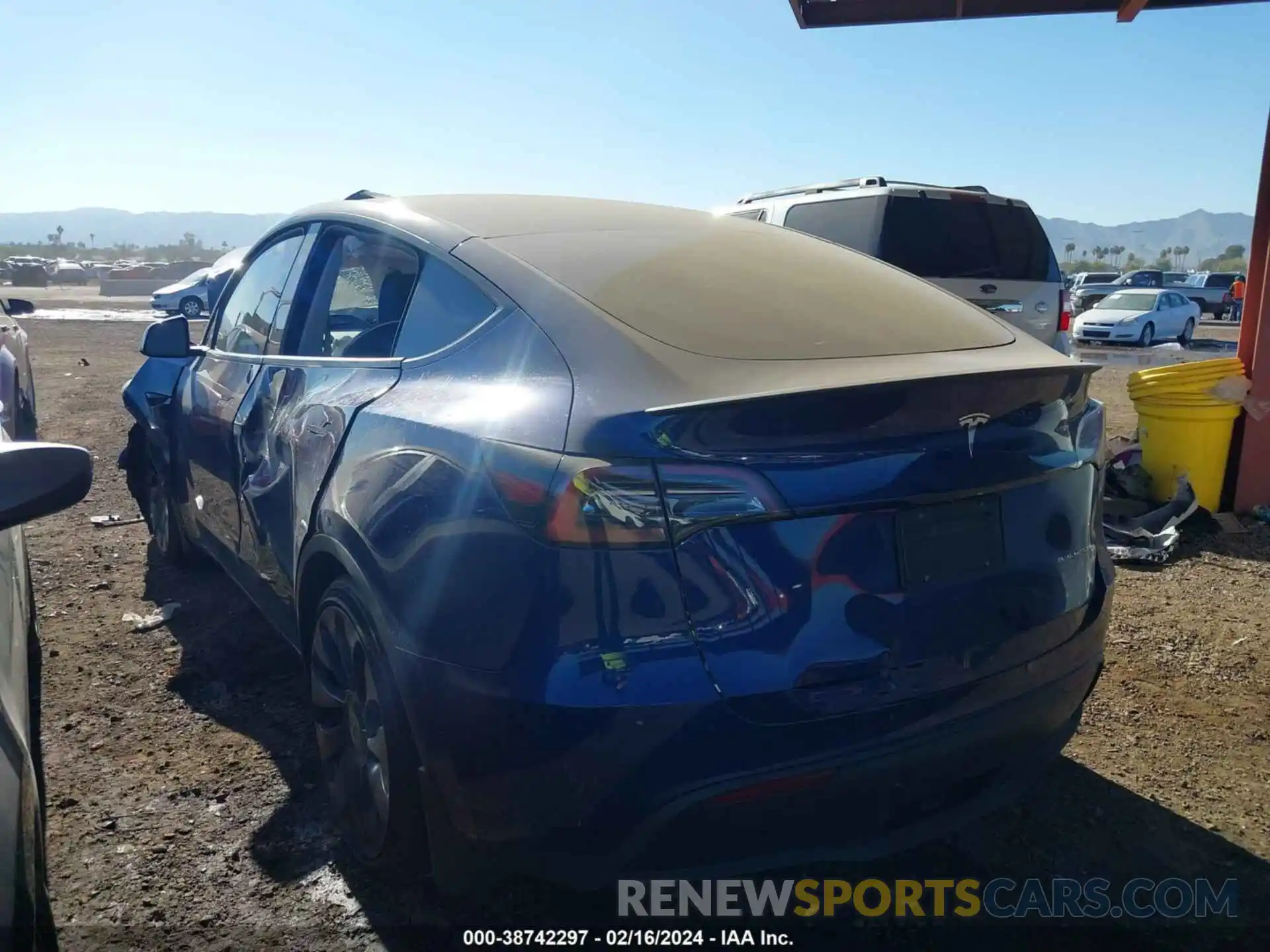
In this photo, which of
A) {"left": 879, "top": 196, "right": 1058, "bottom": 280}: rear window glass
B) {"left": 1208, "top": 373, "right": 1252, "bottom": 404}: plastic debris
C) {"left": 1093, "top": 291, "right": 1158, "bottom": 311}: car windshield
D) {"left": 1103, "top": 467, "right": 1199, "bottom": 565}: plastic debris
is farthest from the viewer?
{"left": 1093, "top": 291, "right": 1158, "bottom": 311}: car windshield

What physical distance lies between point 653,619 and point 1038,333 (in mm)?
6349

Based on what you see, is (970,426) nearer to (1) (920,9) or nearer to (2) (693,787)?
(2) (693,787)

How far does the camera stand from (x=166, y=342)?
411 cm

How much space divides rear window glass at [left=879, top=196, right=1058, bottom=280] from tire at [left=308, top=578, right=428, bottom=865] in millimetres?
5394

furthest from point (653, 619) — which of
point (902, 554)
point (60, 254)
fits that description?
point (60, 254)

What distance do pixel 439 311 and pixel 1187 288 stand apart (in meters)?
40.2

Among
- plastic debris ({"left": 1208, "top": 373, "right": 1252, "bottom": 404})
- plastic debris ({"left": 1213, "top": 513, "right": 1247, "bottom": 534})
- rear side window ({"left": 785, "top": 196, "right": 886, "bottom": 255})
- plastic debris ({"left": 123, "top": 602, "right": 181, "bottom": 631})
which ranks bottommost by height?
plastic debris ({"left": 1213, "top": 513, "right": 1247, "bottom": 534})

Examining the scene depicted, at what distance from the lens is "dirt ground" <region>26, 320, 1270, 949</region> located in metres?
2.52

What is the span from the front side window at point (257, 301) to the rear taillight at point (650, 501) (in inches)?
84.1

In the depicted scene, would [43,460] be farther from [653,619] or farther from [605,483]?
[653,619]

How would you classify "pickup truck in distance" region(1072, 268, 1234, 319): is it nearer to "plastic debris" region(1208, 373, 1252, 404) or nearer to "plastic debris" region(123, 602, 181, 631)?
"plastic debris" region(1208, 373, 1252, 404)

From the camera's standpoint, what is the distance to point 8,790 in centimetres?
175

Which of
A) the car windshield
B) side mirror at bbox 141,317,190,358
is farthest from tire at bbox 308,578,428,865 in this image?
the car windshield

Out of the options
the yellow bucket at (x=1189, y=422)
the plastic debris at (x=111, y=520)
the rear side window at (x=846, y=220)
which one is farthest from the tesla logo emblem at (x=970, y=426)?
the plastic debris at (x=111, y=520)
